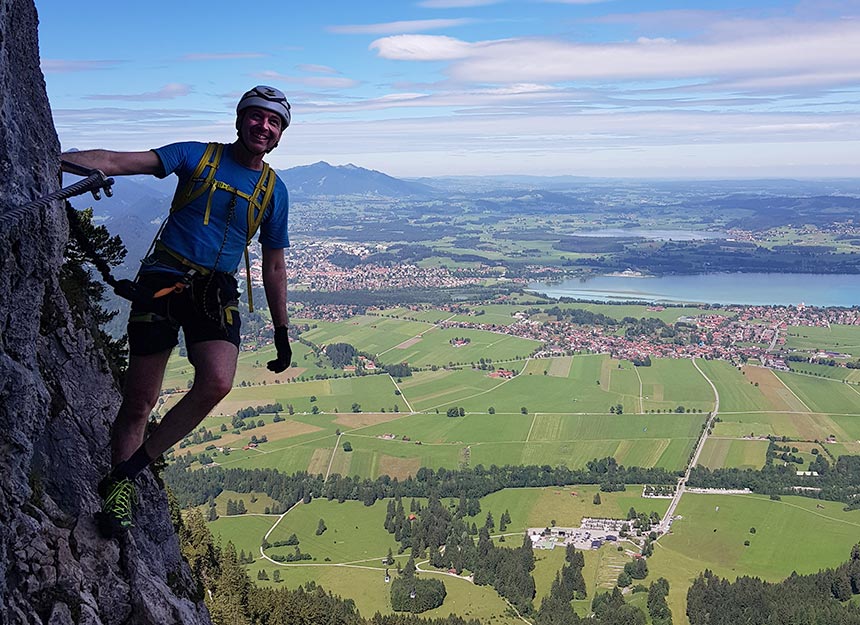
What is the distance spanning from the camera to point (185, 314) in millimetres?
4871

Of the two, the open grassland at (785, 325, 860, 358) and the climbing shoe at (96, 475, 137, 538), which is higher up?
the climbing shoe at (96, 475, 137, 538)

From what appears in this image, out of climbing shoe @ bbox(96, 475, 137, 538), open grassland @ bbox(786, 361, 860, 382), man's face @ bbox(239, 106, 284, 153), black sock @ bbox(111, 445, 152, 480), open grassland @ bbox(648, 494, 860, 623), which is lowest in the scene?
open grassland @ bbox(648, 494, 860, 623)

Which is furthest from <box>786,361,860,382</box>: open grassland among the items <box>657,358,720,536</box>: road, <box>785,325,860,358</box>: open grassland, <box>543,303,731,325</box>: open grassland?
<box>543,303,731,325</box>: open grassland

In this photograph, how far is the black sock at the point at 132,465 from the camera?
4.99m

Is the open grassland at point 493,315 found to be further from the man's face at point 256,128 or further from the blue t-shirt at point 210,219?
the man's face at point 256,128

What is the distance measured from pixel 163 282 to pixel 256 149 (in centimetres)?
110

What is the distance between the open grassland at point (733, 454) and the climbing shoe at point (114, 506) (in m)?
54.4

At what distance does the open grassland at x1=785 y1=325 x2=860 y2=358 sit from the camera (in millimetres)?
85750

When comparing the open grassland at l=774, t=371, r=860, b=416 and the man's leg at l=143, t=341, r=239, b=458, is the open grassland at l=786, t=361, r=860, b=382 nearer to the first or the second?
the open grassland at l=774, t=371, r=860, b=416

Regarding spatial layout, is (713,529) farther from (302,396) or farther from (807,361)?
(807,361)

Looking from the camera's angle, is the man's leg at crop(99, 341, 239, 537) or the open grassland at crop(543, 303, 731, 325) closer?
the man's leg at crop(99, 341, 239, 537)

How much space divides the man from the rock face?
1.05 ft

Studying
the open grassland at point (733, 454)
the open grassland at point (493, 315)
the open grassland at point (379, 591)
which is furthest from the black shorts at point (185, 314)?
the open grassland at point (493, 315)

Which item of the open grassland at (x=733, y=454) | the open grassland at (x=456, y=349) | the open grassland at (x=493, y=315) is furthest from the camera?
the open grassland at (x=493, y=315)
